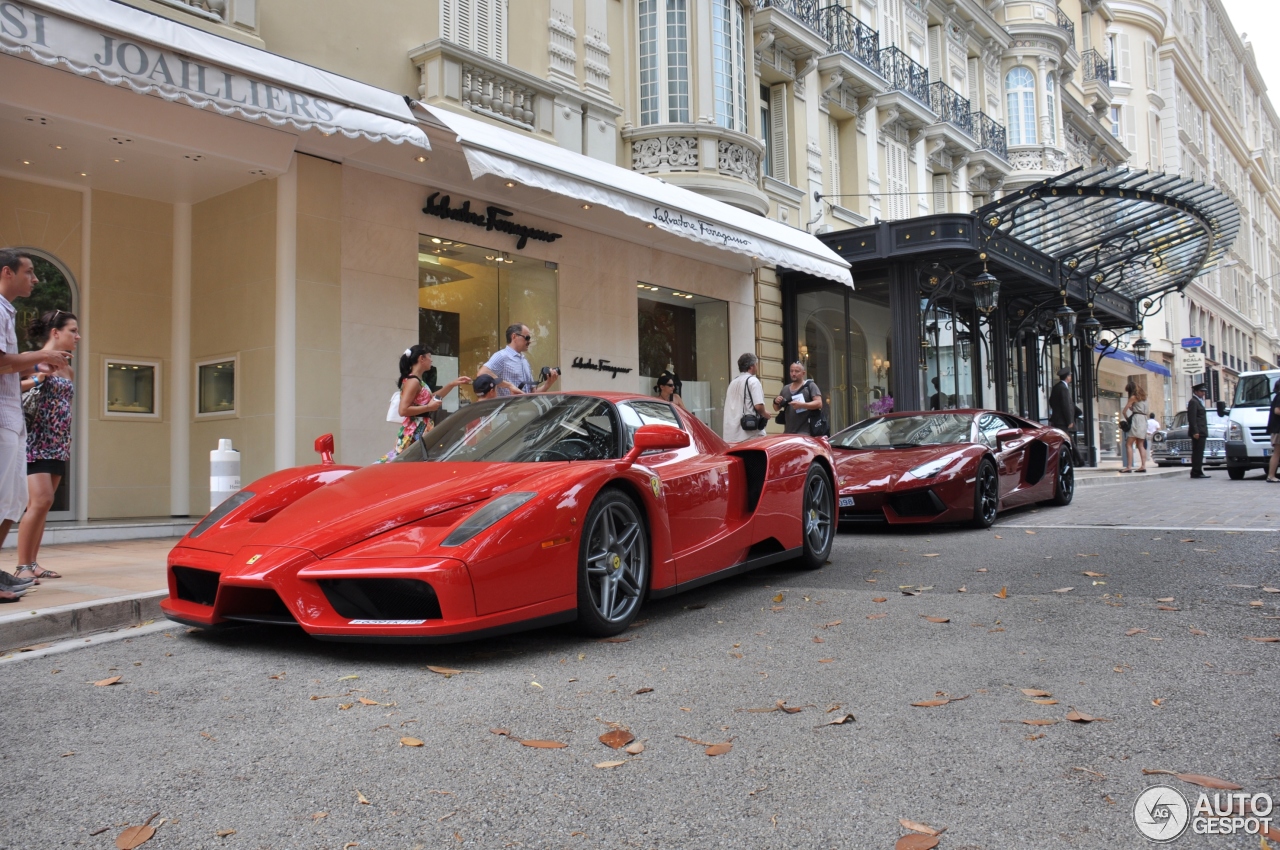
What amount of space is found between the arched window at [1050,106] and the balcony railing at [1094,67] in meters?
7.63

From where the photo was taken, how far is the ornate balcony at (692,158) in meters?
13.6

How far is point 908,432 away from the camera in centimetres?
909

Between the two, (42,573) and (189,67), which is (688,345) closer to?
(189,67)

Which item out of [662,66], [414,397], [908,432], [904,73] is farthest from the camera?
[904,73]

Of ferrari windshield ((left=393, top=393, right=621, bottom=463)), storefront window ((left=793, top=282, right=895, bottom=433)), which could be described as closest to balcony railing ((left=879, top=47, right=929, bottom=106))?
storefront window ((left=793, top=282, right=895, bottom=433))

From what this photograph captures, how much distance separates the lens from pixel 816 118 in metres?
18.3

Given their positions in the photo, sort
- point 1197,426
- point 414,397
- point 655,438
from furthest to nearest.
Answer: point 1197,426
point 414,397
point 655,438

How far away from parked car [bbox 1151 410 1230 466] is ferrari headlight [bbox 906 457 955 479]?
1619 centimetres

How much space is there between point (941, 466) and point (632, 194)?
4.78 meters

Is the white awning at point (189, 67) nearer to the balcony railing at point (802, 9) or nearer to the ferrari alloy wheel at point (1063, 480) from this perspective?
the ferrari alloy wheel at point (1063, 480)

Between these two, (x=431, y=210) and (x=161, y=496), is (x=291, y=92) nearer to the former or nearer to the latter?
(x=431, y=210)

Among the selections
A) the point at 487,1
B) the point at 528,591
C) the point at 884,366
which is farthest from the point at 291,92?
the point at 884,366

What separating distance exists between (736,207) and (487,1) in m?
4.41

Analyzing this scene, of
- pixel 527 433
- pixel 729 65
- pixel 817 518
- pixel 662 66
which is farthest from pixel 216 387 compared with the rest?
pixel 729 65
